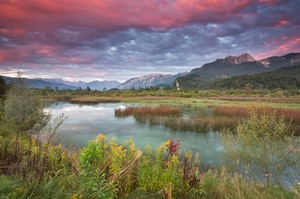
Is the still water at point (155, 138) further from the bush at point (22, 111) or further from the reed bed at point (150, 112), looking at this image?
the reed bed at point (150, 112)

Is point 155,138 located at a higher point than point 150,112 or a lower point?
lower

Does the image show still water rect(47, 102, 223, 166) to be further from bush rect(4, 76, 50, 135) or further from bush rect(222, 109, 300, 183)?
bush rect(222, 109, 300, 183)

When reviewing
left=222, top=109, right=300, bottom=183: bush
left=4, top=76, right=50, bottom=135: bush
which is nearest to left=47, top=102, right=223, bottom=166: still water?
left=4, top=76, right=50, bottom=135: bush

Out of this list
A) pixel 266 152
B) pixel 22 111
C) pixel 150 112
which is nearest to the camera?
pixel 266 152

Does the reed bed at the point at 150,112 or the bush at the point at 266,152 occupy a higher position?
the bush at the point at 266,152

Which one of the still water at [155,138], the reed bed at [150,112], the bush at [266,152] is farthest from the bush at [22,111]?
the reed bed at [150,112]

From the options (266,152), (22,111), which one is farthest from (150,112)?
(266,152)

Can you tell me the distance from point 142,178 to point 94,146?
1582 millimetres

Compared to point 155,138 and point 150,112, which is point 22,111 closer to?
point 155,138

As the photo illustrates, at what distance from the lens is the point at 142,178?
19.1ft

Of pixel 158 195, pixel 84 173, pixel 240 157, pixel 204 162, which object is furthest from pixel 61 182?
pixel 204 162

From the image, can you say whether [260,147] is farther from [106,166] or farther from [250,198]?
[106,166]

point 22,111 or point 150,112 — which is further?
point 150,112

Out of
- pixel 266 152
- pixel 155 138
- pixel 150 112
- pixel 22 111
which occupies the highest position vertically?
pixel 22 111
